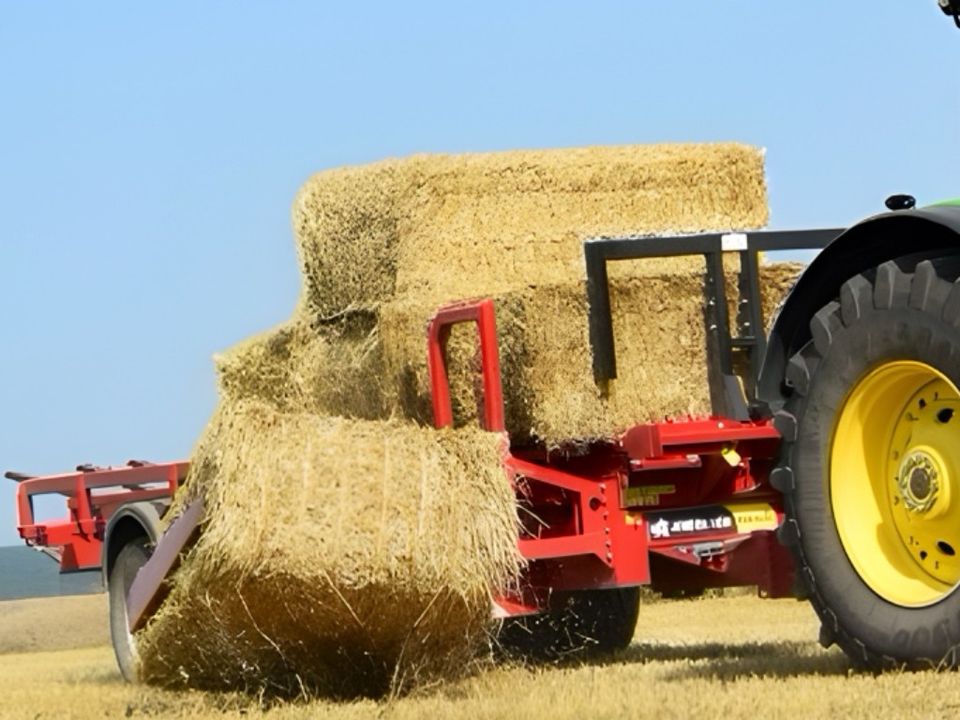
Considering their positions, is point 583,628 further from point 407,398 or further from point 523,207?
point 523,207

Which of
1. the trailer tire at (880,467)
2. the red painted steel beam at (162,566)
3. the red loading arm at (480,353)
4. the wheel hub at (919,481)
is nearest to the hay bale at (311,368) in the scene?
the red loading arm at (480,353)

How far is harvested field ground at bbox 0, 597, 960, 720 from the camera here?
602cm

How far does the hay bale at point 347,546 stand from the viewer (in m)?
7.47

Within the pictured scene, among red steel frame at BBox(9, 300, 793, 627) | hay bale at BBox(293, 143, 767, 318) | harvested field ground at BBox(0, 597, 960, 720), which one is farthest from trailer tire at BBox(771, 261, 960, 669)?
hay bale at BBox(293, 143, 767, 318)

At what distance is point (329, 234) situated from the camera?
9.96 m

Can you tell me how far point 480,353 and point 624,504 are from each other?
37.2 inches

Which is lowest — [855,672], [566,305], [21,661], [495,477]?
[21,661]

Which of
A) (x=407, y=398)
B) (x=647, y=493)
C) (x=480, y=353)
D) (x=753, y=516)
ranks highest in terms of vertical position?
(x=480, y=353)

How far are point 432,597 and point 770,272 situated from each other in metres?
2.27

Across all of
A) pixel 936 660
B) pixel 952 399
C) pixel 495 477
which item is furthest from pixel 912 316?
pixel 495 477

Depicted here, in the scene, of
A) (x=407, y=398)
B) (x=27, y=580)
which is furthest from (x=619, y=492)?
(x=27, y=580)

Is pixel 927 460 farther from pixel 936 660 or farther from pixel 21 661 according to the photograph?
pixel 21 661

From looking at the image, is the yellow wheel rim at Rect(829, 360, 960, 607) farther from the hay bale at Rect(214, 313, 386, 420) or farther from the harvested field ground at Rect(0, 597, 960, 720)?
the hay bale at Rect(214, 313, 386, 420)

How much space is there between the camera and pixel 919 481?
6.38 metres
